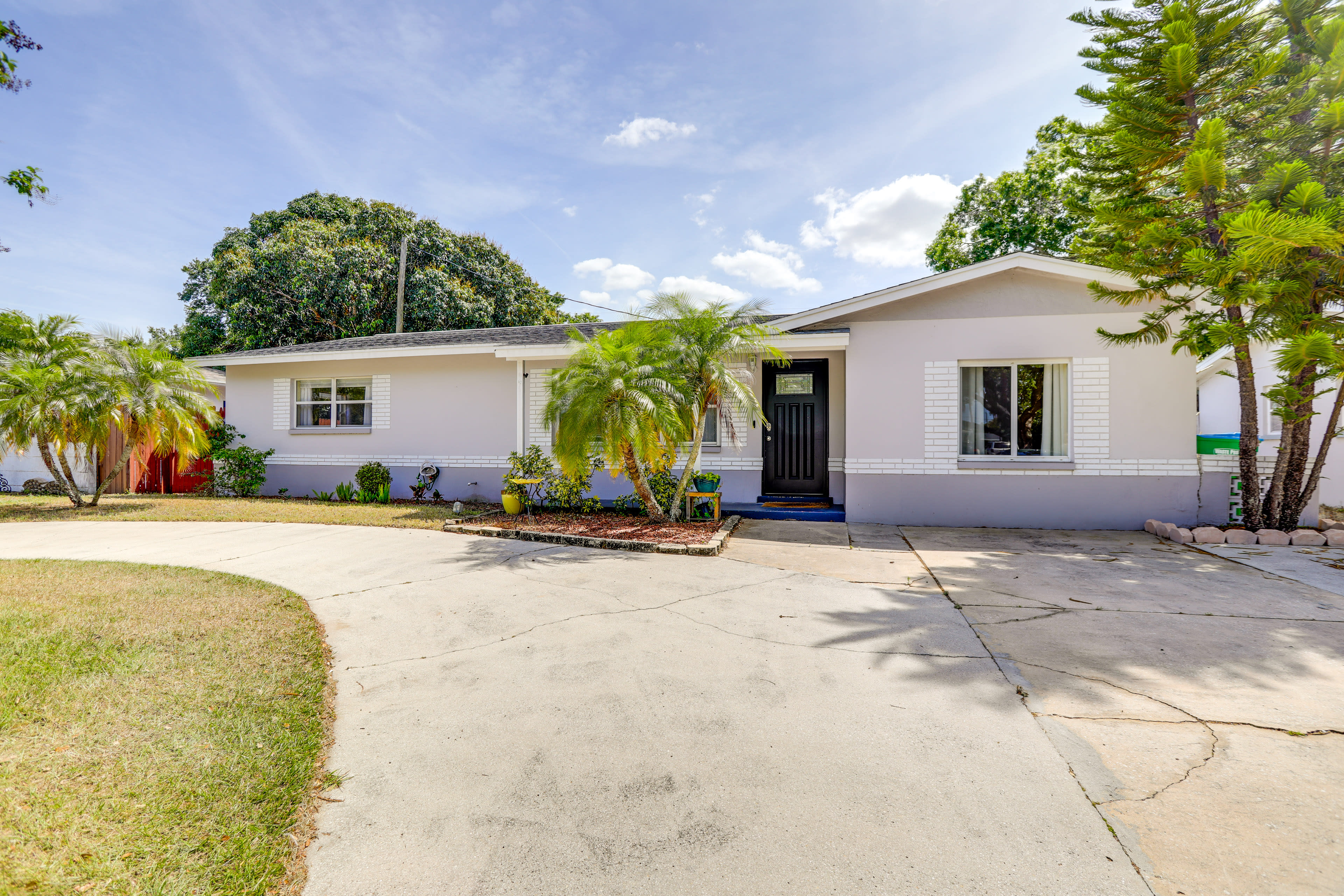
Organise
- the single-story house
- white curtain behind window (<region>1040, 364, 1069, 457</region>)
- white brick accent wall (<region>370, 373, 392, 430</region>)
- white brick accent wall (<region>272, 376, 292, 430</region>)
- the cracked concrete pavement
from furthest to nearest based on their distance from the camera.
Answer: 1. white brick accent wall (<region>272, 376, 292, 430</region>)
2. white brick accent wall (<region>370, 373, 392, 430</region>)
3. white curtain behind window (<region>1040, 364, 1069, 457</region>)
4. the single-story house
5. the cracked concrete pavement

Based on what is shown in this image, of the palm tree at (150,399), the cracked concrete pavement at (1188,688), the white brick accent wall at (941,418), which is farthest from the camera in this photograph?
the palm tree at (150,399)

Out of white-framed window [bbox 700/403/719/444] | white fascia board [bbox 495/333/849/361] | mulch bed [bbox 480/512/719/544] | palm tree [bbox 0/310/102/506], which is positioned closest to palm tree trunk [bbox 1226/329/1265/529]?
white fascia board [bbox 495/333/849/361]

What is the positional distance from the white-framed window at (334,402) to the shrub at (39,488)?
677 cm

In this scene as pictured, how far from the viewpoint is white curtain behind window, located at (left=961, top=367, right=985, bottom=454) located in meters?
9.11

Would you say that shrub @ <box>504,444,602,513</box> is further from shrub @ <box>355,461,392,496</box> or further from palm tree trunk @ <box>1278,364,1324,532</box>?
palm tree trunk @ <box>1278,364,1324,532</box>

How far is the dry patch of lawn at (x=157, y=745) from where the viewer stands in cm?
180

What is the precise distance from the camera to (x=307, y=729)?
2.71m

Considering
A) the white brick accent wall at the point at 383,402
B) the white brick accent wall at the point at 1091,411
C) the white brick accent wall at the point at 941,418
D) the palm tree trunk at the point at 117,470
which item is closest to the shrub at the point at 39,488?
the palm tree trunk at the point at 117,470

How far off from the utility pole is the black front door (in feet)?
52.2

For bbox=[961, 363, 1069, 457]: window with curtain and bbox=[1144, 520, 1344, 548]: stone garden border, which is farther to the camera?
bbox=[961, 363, 1069, 457]: window with curtain

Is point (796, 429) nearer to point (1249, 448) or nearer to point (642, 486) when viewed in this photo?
point (642, 486)

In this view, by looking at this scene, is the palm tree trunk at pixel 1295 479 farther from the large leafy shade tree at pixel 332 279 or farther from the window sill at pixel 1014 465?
the large leafy shade tree at pixel 332 279

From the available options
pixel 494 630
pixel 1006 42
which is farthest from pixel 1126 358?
pixel 494 630

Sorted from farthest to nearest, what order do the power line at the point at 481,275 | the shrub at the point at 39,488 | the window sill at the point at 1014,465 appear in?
the power line at the point at 481,275 < the shrub at the point at 39,488 < the window sill at the point at 1014,465
